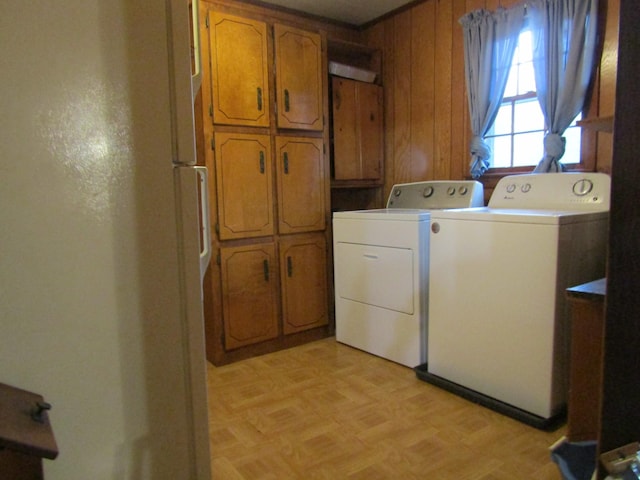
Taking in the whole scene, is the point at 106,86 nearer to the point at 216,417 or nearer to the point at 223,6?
the point at 216,417

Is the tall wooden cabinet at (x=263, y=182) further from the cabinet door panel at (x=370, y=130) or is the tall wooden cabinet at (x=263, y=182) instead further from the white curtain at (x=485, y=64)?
the white curtain at (x=485, y=64)

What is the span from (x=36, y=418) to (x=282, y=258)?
226cm

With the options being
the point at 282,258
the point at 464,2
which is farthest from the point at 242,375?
the point at 464,2

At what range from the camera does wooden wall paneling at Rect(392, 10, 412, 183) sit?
321 cm

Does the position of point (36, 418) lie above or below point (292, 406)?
above

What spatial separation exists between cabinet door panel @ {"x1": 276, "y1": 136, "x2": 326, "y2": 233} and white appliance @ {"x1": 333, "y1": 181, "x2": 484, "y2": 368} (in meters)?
0.19

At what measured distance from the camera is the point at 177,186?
0.89 metres

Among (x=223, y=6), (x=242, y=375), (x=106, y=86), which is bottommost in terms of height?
(x=242, y=375)

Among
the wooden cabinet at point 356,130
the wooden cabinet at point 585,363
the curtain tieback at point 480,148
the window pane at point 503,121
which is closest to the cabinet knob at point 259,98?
the wooden cabinet at point 356,130

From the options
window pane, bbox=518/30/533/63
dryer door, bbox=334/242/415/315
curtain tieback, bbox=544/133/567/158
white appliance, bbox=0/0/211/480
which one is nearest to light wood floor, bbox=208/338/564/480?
dryer door, bbox=334/242/415/315

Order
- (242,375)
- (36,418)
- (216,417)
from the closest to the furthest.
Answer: (36,418) → (216,417) → (242,375)

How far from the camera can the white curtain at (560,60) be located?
2191 millimetres

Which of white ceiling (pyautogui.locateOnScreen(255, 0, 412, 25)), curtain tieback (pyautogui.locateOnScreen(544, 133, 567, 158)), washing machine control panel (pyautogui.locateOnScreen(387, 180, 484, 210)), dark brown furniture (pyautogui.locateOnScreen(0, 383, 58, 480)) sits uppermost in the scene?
white ceiling (pyautogui.locateOnScreen(255, 0, 412, 25))

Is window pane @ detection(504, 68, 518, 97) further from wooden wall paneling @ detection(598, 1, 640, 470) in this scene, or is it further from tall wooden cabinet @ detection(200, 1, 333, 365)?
wooden wall paneling @ detection(598, 1, 640, 470)
